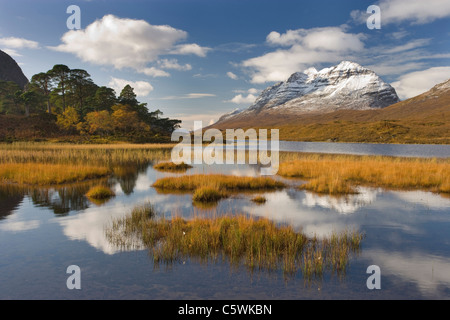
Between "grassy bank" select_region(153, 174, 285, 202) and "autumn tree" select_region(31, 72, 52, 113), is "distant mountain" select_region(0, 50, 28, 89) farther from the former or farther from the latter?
"grassy bank" select_region(153, 174, 285, 202)

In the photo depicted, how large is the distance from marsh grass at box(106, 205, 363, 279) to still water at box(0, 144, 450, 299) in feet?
1.25

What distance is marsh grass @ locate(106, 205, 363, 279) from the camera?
29.5ft

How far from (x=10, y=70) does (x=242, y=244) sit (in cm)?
21246

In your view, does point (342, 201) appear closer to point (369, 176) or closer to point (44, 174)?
point (369, 176)

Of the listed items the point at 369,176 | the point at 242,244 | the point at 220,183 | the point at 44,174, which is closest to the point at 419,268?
the point at 242,244

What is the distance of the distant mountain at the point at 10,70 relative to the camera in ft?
535

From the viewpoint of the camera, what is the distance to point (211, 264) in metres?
9.13

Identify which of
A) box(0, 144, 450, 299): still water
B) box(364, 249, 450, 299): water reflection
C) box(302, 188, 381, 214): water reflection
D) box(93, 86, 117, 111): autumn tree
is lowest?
box(364, 249, 450, 299): water reflection

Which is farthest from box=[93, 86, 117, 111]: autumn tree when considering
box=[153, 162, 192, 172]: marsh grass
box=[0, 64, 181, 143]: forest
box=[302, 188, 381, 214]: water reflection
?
box=[302, 188, 381, 214]: water reflection

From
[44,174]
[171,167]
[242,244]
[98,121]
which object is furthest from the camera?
[98,121]

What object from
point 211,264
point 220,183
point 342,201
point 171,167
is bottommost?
point 211,264

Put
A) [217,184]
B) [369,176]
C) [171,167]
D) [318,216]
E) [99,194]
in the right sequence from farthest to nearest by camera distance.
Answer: [171,167] < [369,176] < [217,184] < [99,194] < [318,216]

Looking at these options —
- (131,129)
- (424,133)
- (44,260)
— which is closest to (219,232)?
(44,260)
